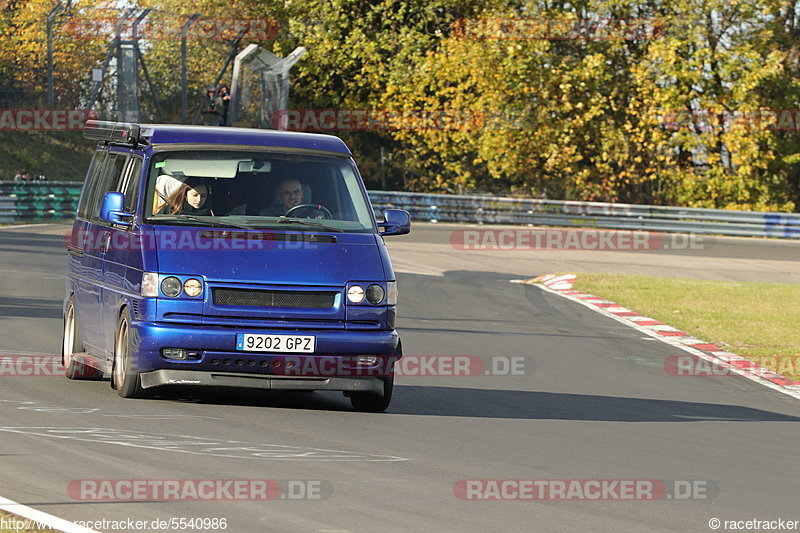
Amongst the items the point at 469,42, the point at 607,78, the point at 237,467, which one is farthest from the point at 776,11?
the point at 237,467

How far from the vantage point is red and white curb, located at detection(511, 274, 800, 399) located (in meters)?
13.8

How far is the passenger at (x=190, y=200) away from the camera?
9695 mm

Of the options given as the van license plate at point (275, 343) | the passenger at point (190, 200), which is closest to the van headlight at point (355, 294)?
the van license plate at point (275, 343)

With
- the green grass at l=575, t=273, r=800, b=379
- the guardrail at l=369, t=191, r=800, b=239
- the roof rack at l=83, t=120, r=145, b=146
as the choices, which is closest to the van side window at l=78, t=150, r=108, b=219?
the roof rack at l=83, t=120, r=145, b=146

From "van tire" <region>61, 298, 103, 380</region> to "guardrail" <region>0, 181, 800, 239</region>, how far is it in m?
27.5

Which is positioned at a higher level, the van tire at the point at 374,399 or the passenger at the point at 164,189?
the passenger at the point at 164,189

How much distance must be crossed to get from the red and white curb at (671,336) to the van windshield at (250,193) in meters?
5.16

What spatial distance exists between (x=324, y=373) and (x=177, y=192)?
1.75m

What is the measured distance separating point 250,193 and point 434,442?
256cm

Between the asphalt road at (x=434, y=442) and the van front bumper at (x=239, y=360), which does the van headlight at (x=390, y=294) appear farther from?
the asphalt road at (x=434, y=442)

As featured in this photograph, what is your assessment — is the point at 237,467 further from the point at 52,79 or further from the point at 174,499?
the point at 52,79

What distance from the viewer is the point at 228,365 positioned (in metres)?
9.08

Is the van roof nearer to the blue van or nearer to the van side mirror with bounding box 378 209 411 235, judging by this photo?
the blue van

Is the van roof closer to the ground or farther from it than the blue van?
farther from it
